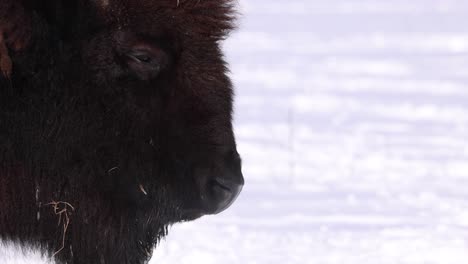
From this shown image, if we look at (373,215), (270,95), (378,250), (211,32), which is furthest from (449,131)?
(211,32)

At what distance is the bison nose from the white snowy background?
2.20 ft

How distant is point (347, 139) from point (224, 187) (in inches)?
246

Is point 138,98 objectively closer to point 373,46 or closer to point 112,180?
point 112,180

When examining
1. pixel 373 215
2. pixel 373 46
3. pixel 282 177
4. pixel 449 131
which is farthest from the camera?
pixel 373 46

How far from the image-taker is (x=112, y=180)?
379 cm

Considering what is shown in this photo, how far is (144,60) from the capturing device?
373 centimetres

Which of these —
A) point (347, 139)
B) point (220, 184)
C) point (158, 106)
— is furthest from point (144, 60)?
point (347, 139)

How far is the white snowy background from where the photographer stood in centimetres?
607

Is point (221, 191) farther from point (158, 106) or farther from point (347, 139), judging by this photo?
point (347, 139)

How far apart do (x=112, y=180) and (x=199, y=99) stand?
396 millimetres

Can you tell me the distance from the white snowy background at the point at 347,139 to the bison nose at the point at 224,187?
67 centimetres

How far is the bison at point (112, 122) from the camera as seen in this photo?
144 inches

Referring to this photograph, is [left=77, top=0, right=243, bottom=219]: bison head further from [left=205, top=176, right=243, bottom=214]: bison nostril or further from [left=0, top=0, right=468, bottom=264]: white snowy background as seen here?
[left=0, top=0, right=468, bottom=264]: white snowy background

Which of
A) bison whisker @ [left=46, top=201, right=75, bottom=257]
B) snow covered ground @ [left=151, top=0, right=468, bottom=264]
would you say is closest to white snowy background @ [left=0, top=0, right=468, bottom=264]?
snow covered ground @ [left=151, top=0, right=468, bottom=264]
